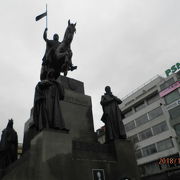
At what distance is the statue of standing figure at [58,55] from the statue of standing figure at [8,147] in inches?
134

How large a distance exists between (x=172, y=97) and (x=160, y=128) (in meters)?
8.30

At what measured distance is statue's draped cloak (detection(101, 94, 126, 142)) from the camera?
8930 millimetres

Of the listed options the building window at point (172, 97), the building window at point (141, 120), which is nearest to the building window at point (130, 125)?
the building window at point (141, 120)

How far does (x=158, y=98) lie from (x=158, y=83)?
3804 millimetres

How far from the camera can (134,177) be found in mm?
8062

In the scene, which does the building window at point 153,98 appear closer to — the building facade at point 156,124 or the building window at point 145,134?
the building facade at point 156,124

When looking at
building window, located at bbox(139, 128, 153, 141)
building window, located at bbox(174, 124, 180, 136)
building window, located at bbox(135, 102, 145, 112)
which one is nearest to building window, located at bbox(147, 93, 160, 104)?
building window, located at bbox(135, 102, 145, 112)

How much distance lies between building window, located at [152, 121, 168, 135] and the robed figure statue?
44151mm

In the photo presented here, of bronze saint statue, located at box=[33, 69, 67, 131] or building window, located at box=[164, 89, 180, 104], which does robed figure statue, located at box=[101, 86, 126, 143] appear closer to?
bronze saint statue, located at box=[33, 69, 67, 131]

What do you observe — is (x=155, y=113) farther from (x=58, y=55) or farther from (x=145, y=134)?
(x=58, y=55)

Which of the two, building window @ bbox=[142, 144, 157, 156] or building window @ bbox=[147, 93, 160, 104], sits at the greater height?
building window @ bbox=[147, 93, 160, 104]

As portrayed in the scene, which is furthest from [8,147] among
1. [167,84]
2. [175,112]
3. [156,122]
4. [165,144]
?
[156,122]

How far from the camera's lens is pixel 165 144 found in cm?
4900

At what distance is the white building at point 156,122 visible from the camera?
47250 mm
